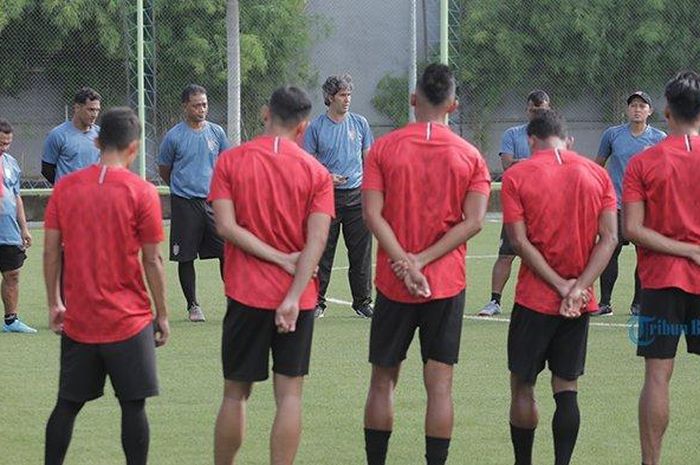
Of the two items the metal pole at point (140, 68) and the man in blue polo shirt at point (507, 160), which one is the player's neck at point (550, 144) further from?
the metal pole at point (140, 68)

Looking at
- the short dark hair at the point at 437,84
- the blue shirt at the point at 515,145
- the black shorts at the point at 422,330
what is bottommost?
the black shorts at the point at 422,330

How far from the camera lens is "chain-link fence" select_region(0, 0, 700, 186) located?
26.3 m

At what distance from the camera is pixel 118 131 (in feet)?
22.8

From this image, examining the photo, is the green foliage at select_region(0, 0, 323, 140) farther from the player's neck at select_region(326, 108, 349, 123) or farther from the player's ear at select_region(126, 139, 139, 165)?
the player's ear at select_region(126, 139, 139, 165)

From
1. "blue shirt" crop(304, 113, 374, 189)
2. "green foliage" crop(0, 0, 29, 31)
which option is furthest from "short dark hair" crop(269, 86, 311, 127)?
"green foliage" crop(0, 0, 29, 31)

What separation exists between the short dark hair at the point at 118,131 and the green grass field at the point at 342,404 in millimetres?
1980

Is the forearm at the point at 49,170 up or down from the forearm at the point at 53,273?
down

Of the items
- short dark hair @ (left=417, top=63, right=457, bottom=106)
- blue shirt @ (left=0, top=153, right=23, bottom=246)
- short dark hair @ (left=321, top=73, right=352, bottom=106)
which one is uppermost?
short dark hair @ (left=417, top=63, right=457, bottom=106)

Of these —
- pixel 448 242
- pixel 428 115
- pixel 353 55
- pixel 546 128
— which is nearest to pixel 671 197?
pixel 546 128

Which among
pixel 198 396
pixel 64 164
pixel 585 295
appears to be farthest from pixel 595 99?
pixel 585 295

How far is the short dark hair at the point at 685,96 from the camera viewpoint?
750cm

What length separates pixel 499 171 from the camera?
27906 millimetres

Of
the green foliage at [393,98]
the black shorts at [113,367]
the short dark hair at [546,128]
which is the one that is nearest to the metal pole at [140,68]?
the green foliage at [393,98]

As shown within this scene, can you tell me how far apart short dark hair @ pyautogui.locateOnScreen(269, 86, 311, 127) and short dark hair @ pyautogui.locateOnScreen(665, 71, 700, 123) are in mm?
1812
